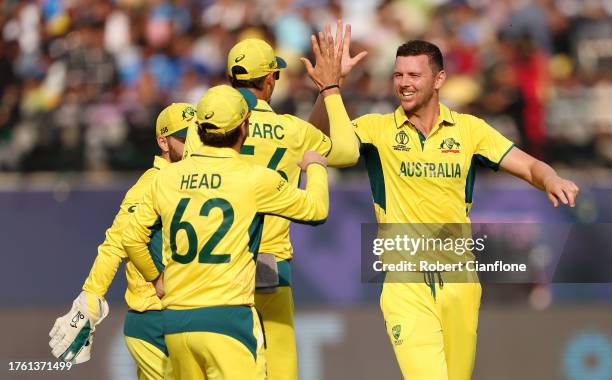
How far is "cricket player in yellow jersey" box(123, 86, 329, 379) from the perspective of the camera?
6.91 m

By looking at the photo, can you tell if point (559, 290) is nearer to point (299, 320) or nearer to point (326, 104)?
point (299, 320)

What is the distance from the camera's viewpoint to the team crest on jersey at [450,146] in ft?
28.3

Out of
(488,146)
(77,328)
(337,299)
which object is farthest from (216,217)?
(337,299)

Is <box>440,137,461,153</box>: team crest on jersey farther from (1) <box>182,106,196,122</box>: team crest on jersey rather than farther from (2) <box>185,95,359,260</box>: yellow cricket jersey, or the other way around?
(1) <box>182,106,196,122</box>: team crest on jersey

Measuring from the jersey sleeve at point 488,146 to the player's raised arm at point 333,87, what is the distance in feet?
3.34

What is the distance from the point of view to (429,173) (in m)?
8.56

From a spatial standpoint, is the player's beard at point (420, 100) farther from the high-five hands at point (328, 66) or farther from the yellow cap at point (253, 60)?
the yellow cap at point (253, 60)

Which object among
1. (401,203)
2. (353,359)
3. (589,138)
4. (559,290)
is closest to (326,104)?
(401,203)

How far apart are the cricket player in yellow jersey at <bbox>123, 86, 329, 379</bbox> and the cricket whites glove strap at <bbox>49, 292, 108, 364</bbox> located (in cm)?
159

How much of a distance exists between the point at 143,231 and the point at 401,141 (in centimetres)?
216

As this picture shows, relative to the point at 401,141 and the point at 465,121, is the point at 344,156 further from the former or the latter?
the point at 465,121

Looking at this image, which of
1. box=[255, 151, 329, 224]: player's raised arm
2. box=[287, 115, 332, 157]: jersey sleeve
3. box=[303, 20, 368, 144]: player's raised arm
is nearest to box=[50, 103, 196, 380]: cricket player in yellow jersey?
box=[287, 115, 332, 157]: jersey sleeve

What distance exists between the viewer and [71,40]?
16.0 metres

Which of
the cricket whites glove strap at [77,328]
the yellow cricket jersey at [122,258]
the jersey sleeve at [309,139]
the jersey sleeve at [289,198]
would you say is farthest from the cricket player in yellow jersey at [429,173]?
the cricket whites glove strap at [77,328]
